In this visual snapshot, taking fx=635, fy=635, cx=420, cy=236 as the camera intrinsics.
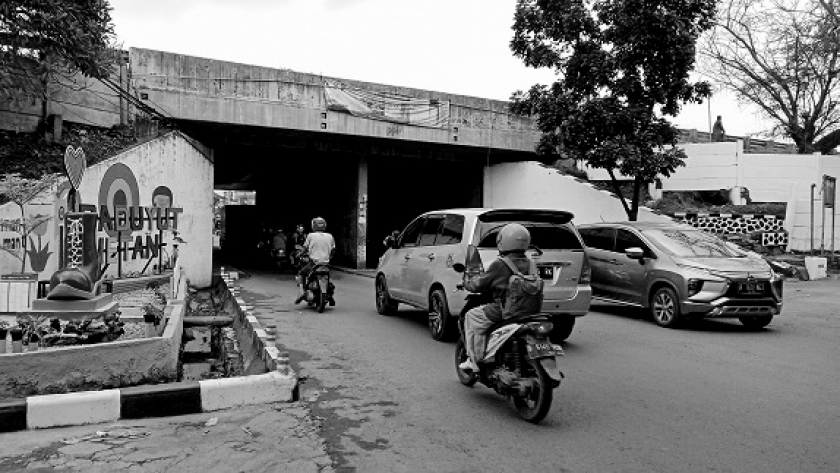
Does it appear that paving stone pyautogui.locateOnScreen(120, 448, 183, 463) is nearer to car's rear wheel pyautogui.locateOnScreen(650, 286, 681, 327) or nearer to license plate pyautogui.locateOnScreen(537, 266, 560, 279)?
license plate pyautogui.locateOnScreen(537, 266, 560, 279)

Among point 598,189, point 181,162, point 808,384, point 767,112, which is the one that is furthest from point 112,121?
point 767,112

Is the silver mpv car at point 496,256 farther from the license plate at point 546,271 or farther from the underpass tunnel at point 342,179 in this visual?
the underpass tunnel at point 342,179

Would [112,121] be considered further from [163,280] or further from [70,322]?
[70,322]

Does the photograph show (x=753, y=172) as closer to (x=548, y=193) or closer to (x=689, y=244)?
(x=548, y=193)

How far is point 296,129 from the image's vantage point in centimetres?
1867

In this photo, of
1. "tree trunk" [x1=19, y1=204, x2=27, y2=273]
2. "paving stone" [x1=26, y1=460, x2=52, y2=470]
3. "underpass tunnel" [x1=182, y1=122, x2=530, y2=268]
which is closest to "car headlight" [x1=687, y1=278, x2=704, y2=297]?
"paving stone" [x1=26, y1=460, x2=52, y2=470]

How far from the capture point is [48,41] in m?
12.2

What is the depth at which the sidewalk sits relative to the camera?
401 centimetres

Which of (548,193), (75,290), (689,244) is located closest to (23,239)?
(75,290)

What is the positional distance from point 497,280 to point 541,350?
675mm

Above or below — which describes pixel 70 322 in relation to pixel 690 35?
below

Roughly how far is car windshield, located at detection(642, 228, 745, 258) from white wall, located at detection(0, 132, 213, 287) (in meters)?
10.3

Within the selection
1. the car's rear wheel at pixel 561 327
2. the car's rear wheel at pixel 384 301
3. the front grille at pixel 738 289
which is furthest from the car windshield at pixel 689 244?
the car's rear wheel at pixel 384 301

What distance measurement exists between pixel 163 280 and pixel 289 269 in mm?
9356
